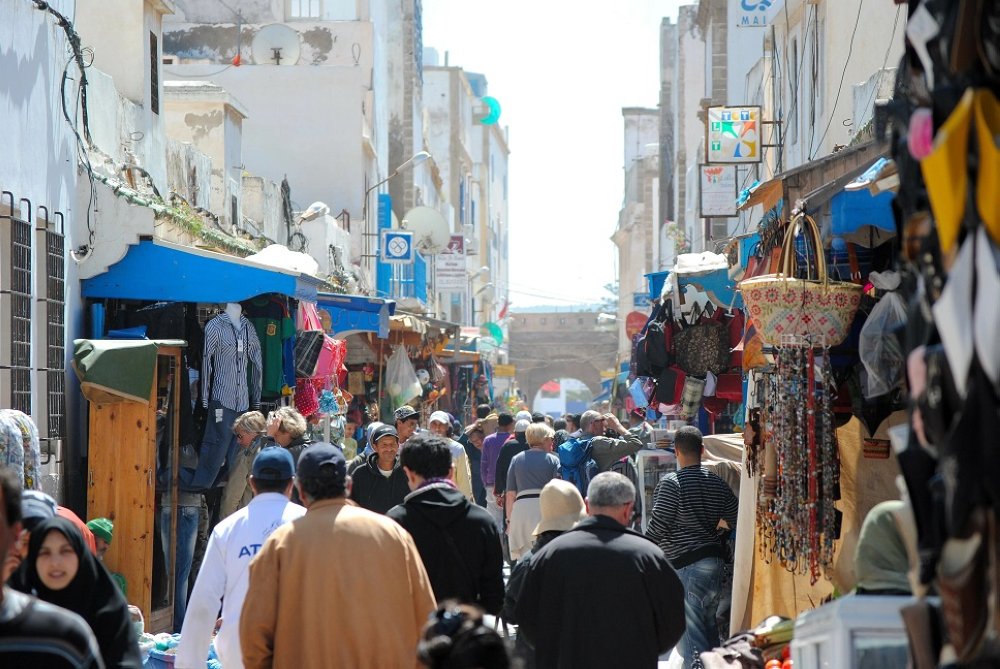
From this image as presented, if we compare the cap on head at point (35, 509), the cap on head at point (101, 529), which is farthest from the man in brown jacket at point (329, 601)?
the cap on head at point (101, 529)

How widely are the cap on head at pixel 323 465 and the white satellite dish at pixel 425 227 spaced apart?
86.0 feet

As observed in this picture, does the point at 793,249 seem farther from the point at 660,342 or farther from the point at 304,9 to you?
the point at 304,9

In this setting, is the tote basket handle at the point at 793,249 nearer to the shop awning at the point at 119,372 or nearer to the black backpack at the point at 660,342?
the shop awning at the point at 119,372

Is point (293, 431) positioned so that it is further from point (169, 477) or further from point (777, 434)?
point (777, 434)

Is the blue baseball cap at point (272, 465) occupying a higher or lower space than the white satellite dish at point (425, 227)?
lower

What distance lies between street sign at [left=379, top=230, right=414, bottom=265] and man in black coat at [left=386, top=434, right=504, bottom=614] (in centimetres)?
2094

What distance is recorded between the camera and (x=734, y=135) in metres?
19.6

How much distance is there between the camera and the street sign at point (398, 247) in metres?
A: 27.1

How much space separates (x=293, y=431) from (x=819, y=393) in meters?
4.01

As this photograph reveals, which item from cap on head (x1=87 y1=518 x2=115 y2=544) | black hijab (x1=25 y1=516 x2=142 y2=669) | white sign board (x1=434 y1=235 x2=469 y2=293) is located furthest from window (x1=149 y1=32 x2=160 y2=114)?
white sign board (x1=434 y1=235 x2=469 y2=293)

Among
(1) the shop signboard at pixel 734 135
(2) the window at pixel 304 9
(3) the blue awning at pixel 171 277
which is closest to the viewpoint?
(3) the blue awning at pixel 171 277

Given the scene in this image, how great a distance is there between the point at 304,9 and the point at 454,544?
25954 mm

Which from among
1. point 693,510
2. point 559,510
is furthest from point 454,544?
point 693,510

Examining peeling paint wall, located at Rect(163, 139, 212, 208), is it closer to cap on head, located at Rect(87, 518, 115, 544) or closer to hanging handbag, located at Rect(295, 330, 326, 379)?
hanging handbag, located at Rect(295, 330, 326, 379)
